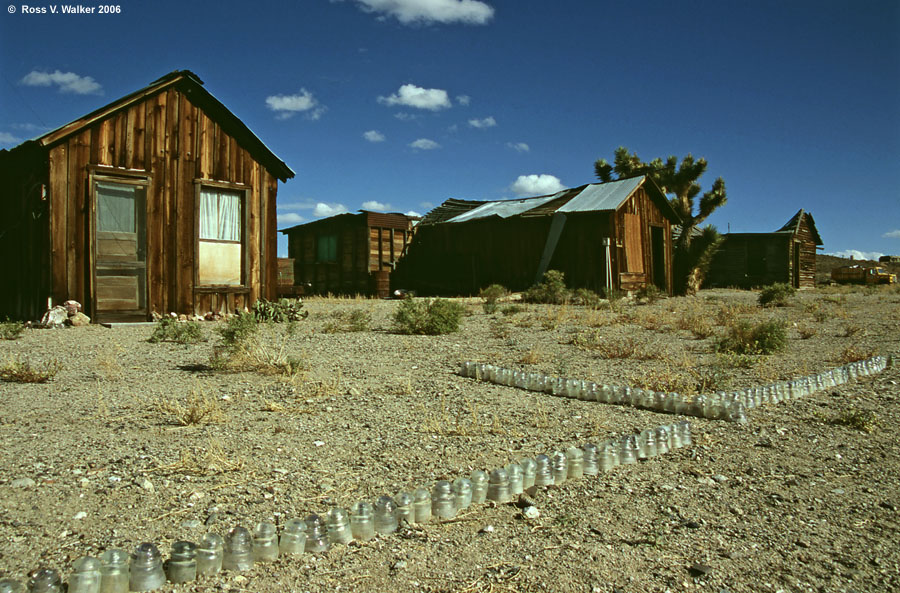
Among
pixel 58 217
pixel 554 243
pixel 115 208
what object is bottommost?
pixel 58 217

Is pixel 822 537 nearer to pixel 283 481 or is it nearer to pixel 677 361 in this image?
pixel 283 481

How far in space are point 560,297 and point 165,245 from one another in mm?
11218

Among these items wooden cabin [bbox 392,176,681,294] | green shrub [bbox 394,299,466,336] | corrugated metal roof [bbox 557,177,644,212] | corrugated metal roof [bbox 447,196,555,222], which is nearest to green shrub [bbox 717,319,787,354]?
green shrub [bbox 394,299,466,336]

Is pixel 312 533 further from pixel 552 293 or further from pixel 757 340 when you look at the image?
pixel 552 293

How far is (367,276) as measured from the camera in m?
23.4

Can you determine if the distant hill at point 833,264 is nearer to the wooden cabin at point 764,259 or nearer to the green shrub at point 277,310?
the wooden cabin at point 764,259

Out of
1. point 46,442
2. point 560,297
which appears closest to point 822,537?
point 46,442

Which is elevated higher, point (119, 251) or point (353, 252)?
point (353, 252)

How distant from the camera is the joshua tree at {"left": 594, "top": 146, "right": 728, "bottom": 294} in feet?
82.8

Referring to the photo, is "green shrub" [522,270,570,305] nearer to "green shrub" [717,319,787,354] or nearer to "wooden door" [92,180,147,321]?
"green shrub" [717,319,787,354]

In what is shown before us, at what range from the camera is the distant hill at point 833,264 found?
144 ft

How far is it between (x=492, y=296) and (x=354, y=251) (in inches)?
302

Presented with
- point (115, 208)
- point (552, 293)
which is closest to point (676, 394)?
point (115, 208)

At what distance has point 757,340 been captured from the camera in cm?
867
